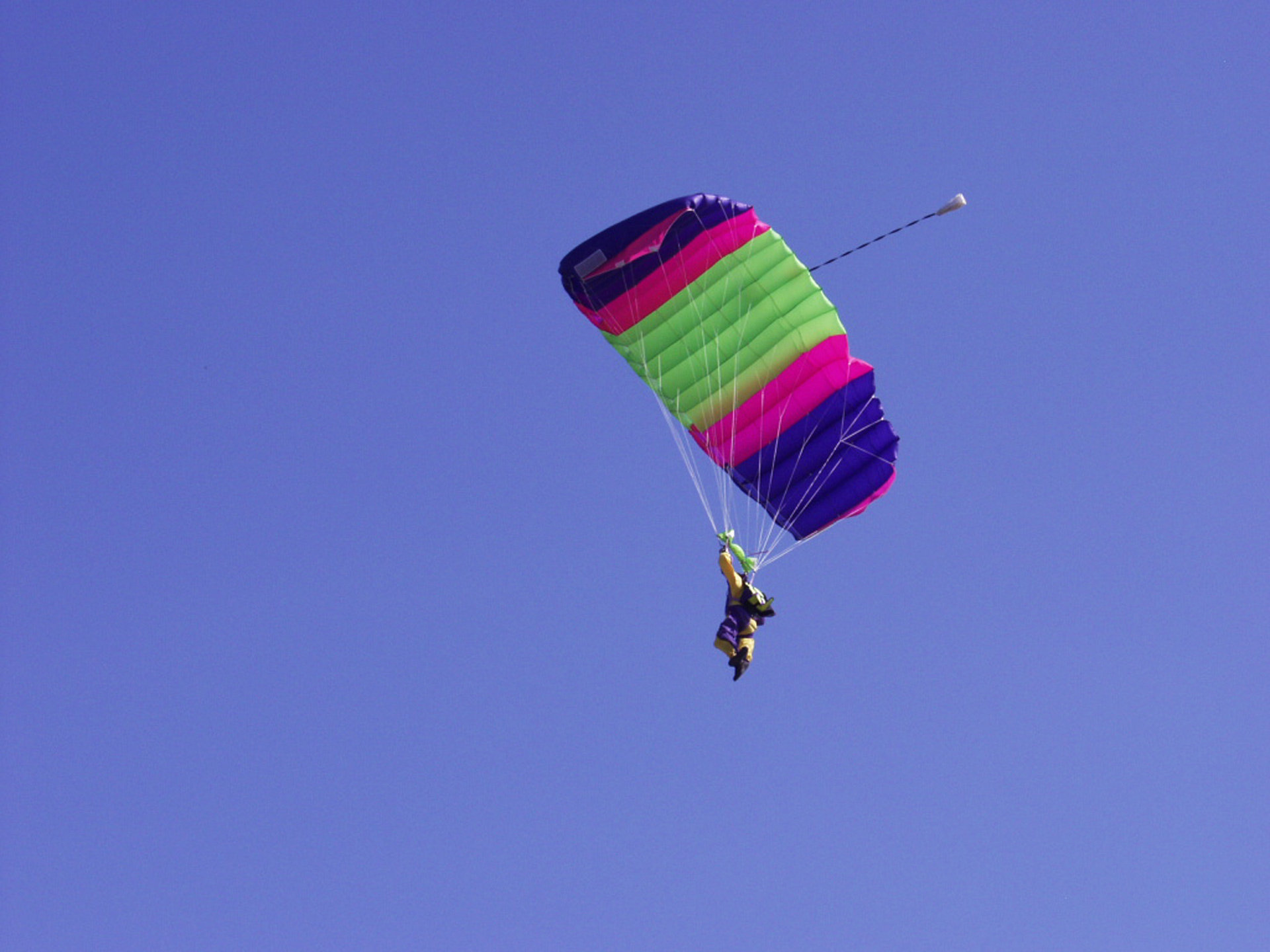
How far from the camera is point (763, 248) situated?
1884 centimetres

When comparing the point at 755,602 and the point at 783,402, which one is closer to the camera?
the point at 755,602

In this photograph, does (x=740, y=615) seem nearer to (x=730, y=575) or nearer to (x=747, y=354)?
(x=730, y=575)

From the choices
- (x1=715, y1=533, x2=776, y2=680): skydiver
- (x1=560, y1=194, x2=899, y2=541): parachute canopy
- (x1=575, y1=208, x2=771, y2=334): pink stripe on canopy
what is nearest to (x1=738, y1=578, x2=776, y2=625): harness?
(x1=715, y1=533, x2=776, y2=680): skydiver

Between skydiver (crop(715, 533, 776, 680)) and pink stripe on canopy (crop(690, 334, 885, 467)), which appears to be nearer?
skydiver (crop(715, 533, 776, 680))

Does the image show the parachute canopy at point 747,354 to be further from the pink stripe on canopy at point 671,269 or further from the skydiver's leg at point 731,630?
the skydiver's leg at point 731,630

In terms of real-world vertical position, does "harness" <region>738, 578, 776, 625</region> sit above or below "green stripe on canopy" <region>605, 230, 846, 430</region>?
below

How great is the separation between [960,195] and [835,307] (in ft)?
6.37

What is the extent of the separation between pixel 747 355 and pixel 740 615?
9.64ft

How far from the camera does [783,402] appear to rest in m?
19.3

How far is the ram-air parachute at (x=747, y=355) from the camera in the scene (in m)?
18.8

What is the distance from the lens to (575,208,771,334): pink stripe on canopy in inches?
738

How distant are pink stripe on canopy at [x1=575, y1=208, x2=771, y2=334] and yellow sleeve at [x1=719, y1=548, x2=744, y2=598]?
2.80 m

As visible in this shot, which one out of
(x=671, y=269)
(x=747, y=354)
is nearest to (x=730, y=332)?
(x=747, y=354)

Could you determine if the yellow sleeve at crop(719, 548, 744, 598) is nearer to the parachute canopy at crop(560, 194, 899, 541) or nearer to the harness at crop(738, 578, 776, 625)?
the harness at crop(738, 578, 776, 625)
